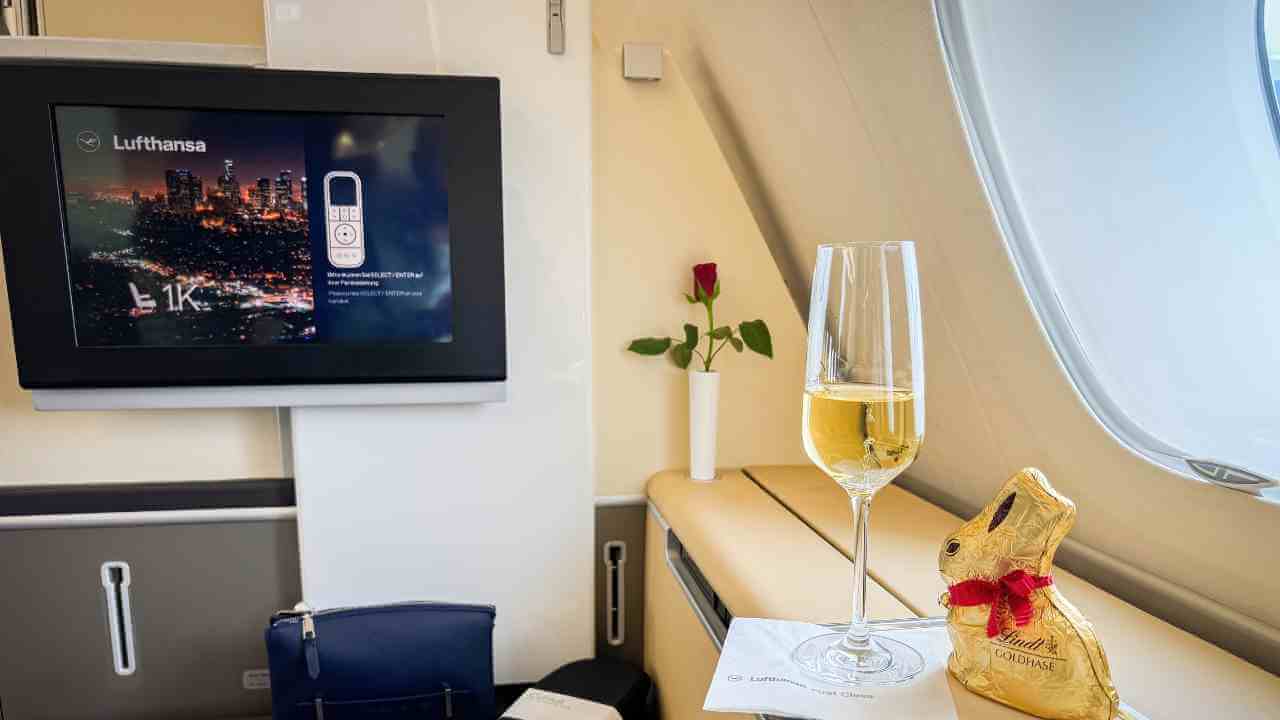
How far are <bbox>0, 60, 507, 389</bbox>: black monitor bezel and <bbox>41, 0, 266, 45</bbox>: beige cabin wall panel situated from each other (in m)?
0.20

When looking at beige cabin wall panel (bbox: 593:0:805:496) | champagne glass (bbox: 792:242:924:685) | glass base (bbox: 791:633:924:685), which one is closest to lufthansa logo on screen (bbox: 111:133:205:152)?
beige cabin wall panel (bbox: 593:0:805:496)

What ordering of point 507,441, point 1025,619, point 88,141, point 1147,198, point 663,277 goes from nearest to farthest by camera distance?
point 1025,619 < point 1147,198 < point 88,141 < point 507,441 < point 663,277

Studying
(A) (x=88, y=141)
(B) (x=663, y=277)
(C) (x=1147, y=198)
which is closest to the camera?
(C) (x=1147, y=198)

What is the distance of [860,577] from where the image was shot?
721mm

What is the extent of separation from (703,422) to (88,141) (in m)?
1.50

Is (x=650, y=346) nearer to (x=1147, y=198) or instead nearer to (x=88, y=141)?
(x=1147, y=198)

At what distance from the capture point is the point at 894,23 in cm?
116

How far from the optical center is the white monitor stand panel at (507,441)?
1.67m

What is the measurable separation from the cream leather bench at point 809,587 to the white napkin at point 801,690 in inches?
1.5

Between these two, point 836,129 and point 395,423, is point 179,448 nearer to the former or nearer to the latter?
point 395,423

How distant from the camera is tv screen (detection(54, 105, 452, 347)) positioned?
1.56 meters

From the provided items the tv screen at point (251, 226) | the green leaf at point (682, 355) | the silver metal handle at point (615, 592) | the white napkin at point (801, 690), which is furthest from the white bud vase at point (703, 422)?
the white napkin at point (801, 690)

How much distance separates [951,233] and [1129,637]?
66cm

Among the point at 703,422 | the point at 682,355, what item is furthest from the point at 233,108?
the point at 703,422
